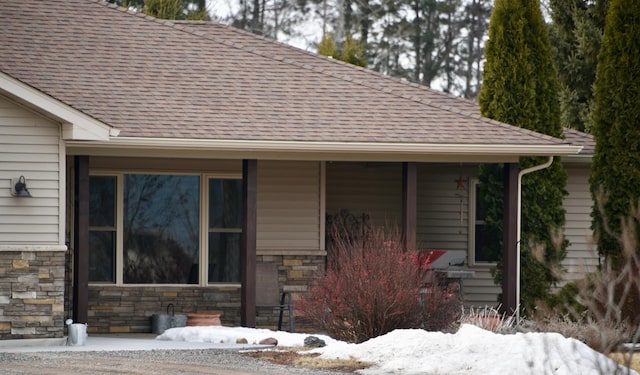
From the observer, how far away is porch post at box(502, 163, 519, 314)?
15672 millimetres

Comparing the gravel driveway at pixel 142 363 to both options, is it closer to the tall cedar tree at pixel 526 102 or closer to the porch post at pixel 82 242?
the porch post at pixel 82 242

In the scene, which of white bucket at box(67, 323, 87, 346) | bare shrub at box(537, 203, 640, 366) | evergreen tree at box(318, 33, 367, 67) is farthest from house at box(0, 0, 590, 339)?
evergreen tree at box(318, 33, 367, 67)

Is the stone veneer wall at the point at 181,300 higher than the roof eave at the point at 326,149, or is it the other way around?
the roof eave at the point at 326,149

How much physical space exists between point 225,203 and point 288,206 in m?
0.89

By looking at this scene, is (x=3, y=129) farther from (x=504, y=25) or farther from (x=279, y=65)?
(x=504, y=25)

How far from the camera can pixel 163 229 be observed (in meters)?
16.3

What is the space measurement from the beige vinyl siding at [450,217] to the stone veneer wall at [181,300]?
2407 mm

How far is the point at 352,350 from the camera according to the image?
39.2 ft

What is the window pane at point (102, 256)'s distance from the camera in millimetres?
15977

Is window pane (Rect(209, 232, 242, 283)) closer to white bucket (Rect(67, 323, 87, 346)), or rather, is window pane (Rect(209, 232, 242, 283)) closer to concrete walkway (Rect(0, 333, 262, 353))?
concrete walkway (Rect(0, 333, 262, 353))

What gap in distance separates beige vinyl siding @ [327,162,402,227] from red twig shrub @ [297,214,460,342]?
420 centimetres

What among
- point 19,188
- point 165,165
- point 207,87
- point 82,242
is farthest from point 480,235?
point 19,188

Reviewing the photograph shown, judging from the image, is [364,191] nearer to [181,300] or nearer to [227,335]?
[181,300]

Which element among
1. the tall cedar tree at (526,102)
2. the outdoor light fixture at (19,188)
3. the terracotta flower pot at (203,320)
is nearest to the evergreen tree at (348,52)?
the tall cedar tree at (526,102)
